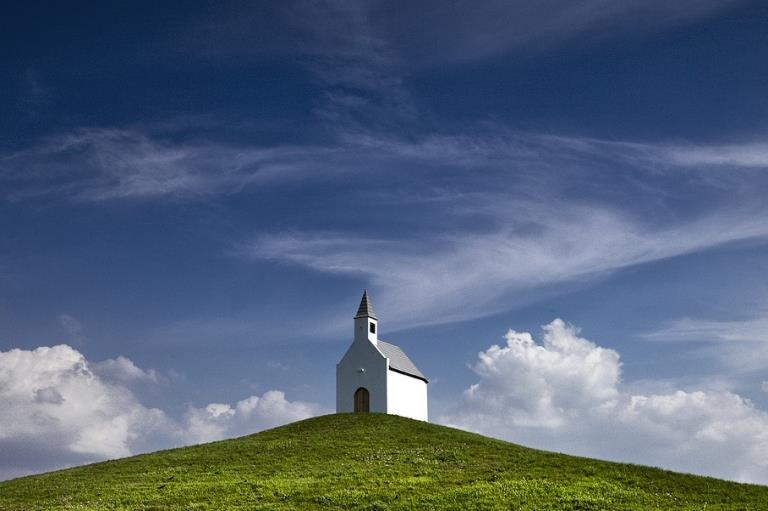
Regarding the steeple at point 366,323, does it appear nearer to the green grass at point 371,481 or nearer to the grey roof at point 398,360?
the grey roof at point 398,360

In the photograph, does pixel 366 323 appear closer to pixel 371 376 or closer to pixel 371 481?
pixel 371 376

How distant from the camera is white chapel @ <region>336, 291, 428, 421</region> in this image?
71.1 m

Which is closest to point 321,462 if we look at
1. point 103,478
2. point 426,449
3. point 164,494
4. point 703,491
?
point 426,449

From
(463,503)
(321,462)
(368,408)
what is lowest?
→ (463,503)

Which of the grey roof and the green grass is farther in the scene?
the grey roof

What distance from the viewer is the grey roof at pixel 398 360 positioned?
73.7 meters

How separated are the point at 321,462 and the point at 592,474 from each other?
52.8ft

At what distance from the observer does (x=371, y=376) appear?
235 ft

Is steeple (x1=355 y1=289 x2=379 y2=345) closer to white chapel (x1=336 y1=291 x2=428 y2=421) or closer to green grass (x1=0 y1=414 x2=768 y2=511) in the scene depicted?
white chapel (x1=336 y1=291 x2=428 y2=421)

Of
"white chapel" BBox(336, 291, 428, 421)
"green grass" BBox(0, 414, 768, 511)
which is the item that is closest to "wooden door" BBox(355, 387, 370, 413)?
"white chapel" BBox(336, 291, 428, 421)

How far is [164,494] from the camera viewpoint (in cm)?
4066

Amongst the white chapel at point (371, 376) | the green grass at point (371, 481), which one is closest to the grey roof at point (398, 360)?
the white chapel at point (371, 376)

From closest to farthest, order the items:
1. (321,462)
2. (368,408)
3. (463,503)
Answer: (463,503)
(321,462)
(368,408)

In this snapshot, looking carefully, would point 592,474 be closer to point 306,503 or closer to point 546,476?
point 546,476
